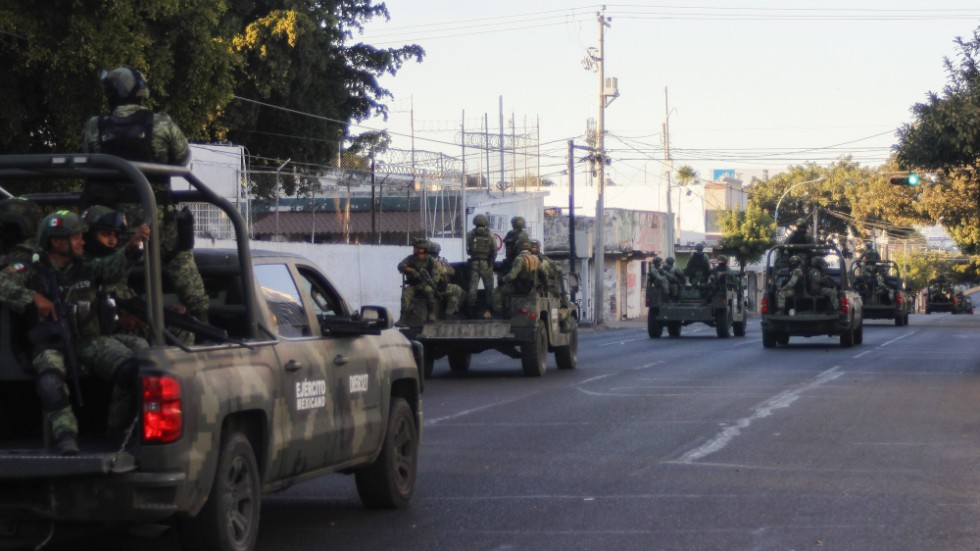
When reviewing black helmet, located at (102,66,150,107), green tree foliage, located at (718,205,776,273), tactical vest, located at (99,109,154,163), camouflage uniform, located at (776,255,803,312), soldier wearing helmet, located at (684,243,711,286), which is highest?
green tree foliage, located at (718,205,776,273)

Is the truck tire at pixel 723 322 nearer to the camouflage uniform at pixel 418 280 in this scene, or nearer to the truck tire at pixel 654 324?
the truck tire at pixel 654 324

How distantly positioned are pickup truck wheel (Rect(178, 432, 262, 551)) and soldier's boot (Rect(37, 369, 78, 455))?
70 cm

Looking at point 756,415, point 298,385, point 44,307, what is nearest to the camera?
point 44,307

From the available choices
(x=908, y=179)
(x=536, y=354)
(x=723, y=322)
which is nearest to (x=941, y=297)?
(x=908, y=179)

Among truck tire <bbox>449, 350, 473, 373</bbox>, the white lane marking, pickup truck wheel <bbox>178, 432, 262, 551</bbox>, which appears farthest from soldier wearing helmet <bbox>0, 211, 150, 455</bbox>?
truck tire <bbox>449, 350, 473, 373</bbox>

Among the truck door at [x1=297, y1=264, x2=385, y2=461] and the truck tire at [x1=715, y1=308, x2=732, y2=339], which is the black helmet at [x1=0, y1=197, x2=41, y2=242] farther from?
the truck tire at [x1=715, y1=308, x2=732, y2=339]

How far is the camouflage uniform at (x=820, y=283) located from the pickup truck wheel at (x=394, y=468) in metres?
21.2

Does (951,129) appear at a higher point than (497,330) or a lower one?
higher

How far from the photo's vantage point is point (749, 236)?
67438mm

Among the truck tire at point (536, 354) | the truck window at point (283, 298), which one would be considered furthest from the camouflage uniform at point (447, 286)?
the truck window at point (283, 298)

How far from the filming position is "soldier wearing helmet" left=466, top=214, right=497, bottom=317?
69.9 feet

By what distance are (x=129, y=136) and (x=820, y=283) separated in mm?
23658

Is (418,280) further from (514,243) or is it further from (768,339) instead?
Result: (768,339)

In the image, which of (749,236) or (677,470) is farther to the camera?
(749,236)
